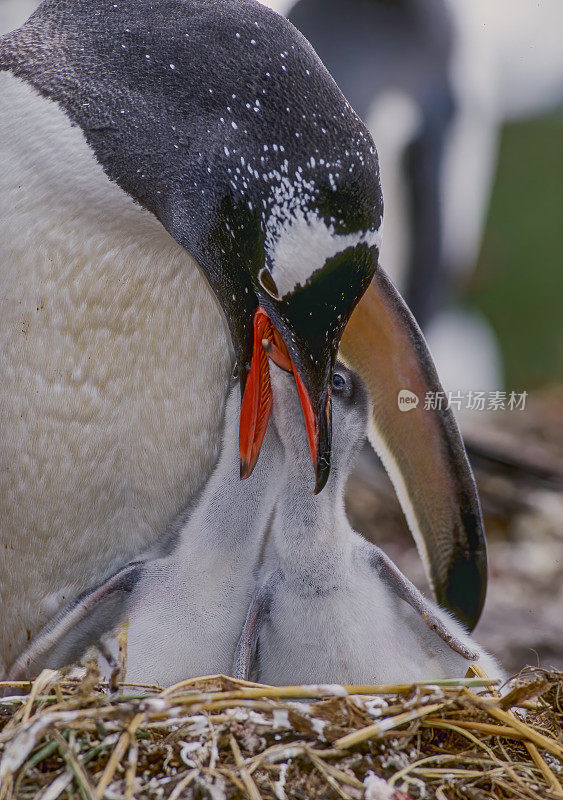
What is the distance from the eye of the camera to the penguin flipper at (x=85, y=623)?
1285 millimetres

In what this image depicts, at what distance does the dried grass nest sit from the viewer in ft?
2.84

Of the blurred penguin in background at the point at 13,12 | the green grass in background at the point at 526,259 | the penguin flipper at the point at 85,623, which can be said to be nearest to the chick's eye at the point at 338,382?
the penguin flipper at the point at 85,623

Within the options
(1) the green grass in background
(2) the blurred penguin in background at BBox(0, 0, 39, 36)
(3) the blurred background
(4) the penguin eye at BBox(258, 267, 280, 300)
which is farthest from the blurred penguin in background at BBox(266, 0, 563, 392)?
(4) the penguin eye at BBox(258, 267, 280, 300)

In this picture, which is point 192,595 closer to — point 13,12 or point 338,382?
point 338,382

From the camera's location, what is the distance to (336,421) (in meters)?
1.30

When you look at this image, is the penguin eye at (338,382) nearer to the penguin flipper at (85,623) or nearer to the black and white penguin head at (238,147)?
the black and white penguin head at (238,147)

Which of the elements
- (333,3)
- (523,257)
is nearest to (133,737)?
(333,3)

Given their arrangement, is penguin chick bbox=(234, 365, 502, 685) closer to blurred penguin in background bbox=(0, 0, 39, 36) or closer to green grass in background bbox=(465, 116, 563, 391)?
blurred penguin in background bbox=(0, 0, 39, 36)

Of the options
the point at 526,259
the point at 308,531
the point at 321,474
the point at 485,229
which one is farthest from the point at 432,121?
the point at 321,474

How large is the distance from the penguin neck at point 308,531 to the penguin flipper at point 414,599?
0.06 meters

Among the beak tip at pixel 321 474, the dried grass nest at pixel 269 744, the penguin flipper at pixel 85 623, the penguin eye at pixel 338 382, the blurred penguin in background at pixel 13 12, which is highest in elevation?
the blurred penguin in background at pixel 13 12

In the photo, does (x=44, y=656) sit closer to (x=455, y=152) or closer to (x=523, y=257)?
(x=455, y=152)

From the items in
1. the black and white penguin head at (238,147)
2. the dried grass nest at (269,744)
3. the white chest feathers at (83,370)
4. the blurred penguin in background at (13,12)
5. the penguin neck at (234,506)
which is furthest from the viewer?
the blurred penguin in background at (13,12)

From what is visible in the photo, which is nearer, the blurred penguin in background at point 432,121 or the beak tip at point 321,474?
the beak tip at point 321,474
